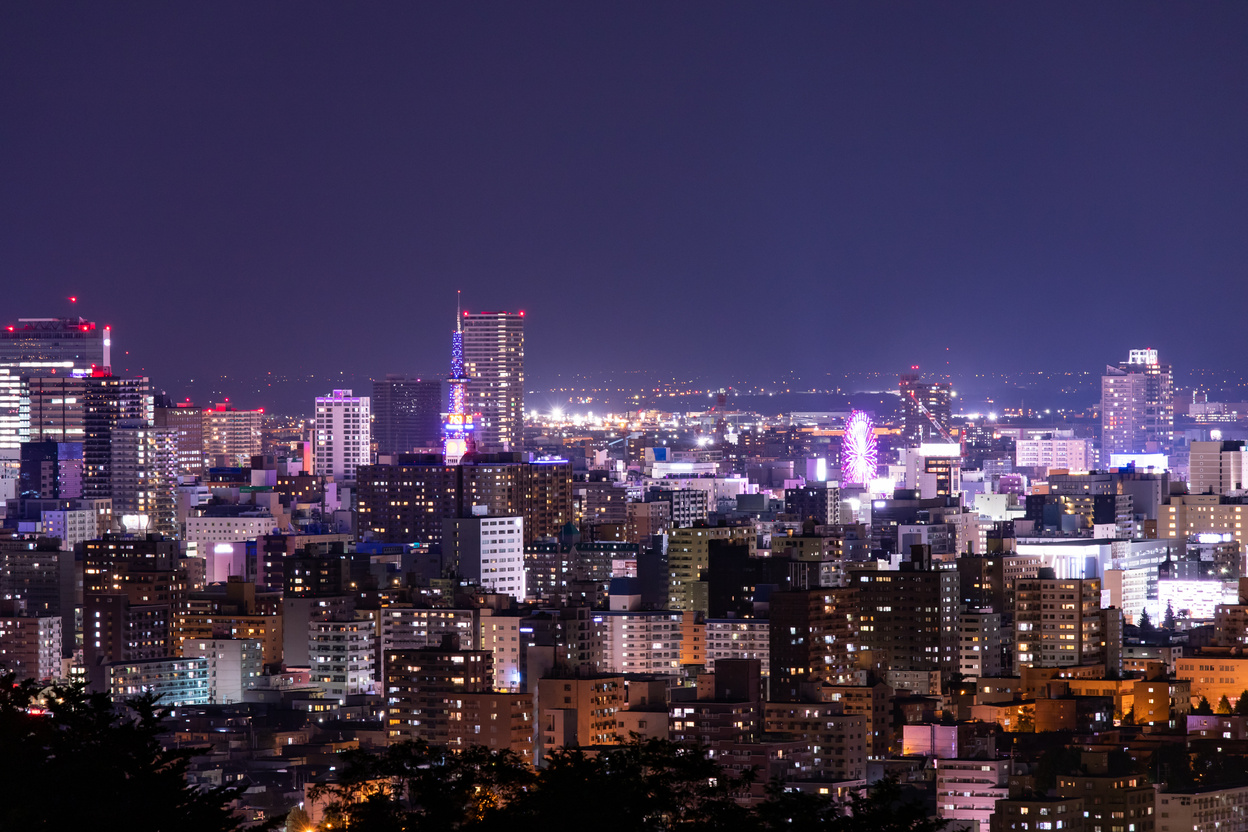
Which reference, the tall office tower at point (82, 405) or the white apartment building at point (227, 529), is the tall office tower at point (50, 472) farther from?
the white apartment building at point (227, 529)

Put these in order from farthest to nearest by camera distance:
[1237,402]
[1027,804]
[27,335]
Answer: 1. [1237,402]
2. [27,335]
3. [1027,804]

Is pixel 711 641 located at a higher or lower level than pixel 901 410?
lower

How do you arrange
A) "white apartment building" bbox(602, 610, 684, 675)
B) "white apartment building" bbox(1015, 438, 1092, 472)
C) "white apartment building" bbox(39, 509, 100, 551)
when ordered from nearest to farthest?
"white apartment building" bbox(602, 610, 684, 675)
"white apartment building" bbox(39, 509, 100, 551)
"white apartment building" bbox(1015, 438, 1092, 472)

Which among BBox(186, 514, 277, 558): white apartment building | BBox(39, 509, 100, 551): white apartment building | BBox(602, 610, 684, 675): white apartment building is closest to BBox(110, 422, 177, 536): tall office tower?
BBox(39, 509, 100, 551): white apartment building

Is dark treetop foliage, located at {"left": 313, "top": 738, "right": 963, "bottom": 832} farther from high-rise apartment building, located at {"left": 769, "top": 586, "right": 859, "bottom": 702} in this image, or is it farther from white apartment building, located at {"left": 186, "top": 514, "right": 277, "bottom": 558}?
white apartment building, located at {"left": 186, "top": 514, "right": 277, "bottom": 558}

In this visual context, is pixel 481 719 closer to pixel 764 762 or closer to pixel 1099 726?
pixel 764 762

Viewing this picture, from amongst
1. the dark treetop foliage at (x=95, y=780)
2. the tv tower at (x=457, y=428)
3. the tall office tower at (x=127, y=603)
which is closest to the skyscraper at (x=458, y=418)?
the tv tower at (x=457, y=428)

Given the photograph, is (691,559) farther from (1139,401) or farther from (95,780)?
(1139,401)

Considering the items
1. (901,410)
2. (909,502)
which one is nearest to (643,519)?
(909,502)
